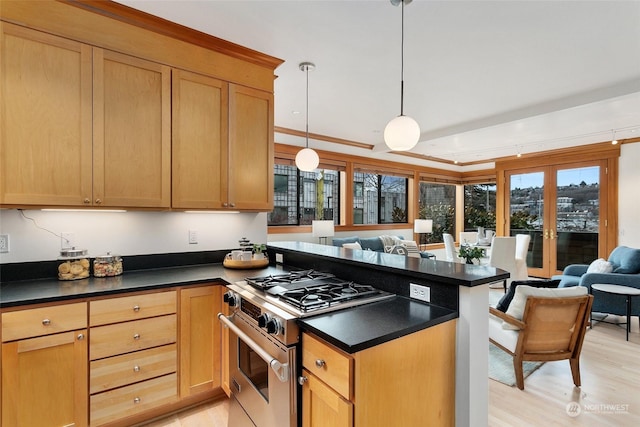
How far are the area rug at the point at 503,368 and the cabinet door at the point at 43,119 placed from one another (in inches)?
134

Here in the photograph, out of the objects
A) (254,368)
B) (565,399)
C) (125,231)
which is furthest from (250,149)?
(565,399)

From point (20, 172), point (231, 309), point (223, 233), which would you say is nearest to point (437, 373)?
point (231, 309)

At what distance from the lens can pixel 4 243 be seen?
6.53ft

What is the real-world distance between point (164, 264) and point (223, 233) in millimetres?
554

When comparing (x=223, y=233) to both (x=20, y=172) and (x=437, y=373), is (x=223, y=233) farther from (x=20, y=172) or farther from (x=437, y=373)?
(x=437, y=373)

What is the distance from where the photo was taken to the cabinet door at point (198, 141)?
2.30 metres

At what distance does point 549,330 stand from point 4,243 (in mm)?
3855

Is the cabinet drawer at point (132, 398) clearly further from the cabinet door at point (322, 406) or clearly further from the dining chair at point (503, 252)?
the dining chair at point (503, 252)

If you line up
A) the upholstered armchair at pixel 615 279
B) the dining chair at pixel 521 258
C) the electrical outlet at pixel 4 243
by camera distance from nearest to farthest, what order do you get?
the electrical outlet at pixel 4 243 → the upholstered armchair at pixel 615 279 → the dining chair at pixel 521 258

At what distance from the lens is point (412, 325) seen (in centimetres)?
126

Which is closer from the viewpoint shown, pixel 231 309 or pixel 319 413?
pixel 319 413

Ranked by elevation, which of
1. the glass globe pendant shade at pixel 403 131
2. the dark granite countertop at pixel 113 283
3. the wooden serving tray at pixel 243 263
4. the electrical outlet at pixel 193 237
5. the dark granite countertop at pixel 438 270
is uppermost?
the glass globe pendant shade at pixel 403 131

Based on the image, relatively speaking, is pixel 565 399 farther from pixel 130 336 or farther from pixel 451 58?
pixel 130 336

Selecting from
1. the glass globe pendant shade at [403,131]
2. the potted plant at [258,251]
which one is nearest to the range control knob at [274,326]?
the potted plant at [258,251]
